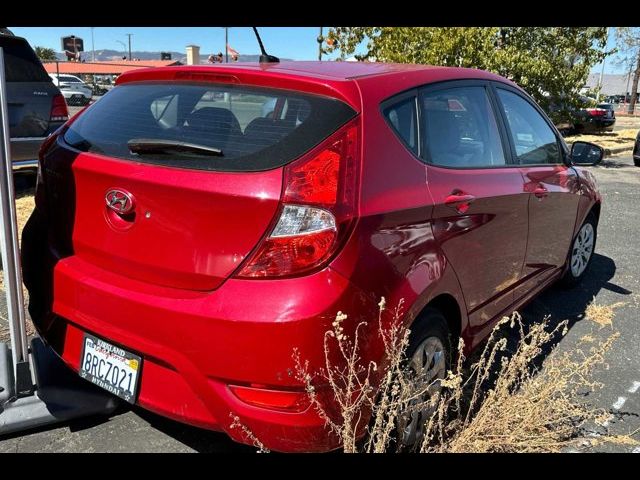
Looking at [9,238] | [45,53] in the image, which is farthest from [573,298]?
[45,53]

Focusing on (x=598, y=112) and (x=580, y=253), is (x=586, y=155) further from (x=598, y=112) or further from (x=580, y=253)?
(x=598, y=112)

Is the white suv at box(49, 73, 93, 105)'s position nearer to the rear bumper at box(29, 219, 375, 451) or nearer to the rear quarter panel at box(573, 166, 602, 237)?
the rear quarter panel at box(573, 166, 602, 237)

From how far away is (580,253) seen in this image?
4.83 meters

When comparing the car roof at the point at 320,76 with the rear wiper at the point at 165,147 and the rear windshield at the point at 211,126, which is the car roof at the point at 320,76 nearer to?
the rear windshield at the point at 211,126

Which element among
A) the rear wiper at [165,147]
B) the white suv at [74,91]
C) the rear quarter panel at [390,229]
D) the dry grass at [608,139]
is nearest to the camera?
the rear quarter panel at [390,229]

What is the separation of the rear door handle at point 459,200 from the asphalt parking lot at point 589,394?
50.4 inches

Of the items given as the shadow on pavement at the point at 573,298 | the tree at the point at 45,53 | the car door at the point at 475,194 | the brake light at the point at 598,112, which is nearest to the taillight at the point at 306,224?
the car door at the point at 475,194

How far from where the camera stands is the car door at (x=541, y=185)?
348 centimetres

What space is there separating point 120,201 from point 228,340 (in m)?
0.72

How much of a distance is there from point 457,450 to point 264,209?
53.2 inches

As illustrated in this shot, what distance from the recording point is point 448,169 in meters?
2.61

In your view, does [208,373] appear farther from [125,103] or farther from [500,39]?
[500,39]

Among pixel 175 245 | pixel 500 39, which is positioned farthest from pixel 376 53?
pixel 175 245

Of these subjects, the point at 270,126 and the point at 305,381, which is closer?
the point at 305,381
